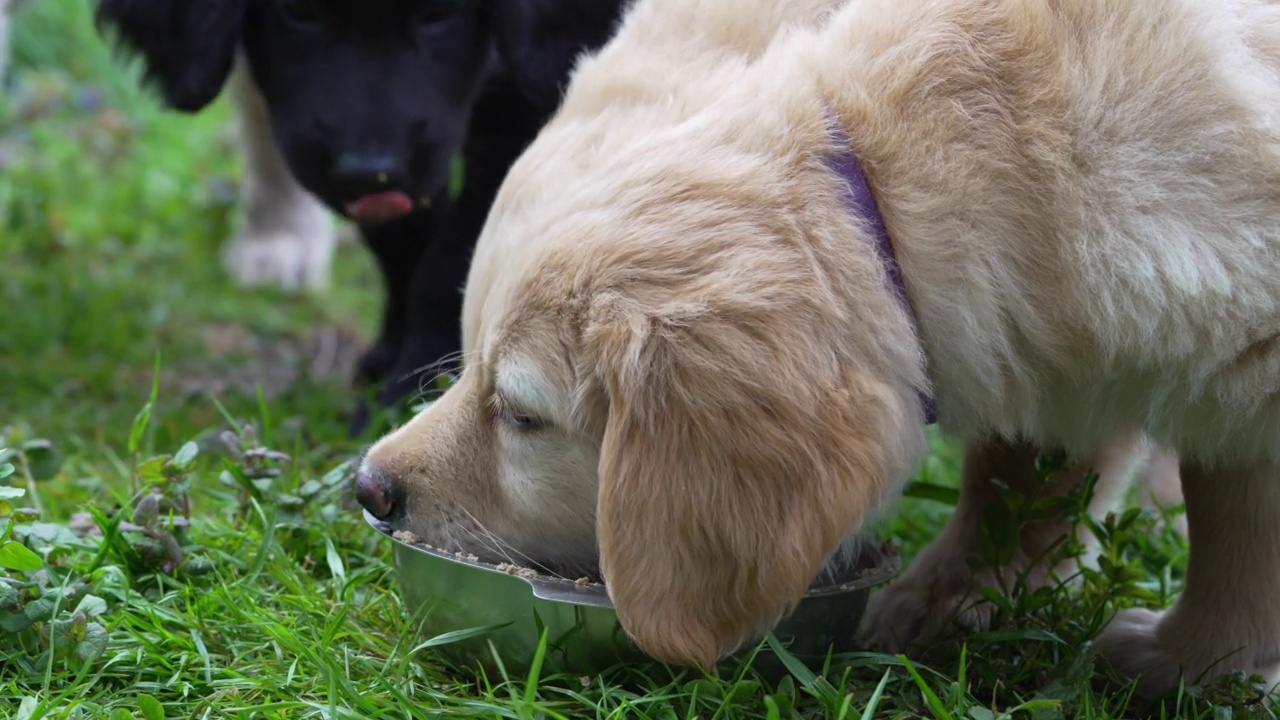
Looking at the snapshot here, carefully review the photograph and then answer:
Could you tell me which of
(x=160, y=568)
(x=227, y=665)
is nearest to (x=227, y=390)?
(x=160, y=568)

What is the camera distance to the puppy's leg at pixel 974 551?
243 centimetres

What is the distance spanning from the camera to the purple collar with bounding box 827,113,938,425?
1856mm

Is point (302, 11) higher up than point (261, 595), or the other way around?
point (302, 11)

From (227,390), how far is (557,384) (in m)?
2.11

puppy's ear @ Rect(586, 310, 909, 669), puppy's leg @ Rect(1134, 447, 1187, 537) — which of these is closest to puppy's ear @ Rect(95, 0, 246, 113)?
puppy's ear @ Rect(586, 310, 909, 669)

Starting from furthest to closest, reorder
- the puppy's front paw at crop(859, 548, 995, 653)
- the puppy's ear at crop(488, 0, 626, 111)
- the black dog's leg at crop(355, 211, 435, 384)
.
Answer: the black dog's leg at crop(355, 211, 435, 384) → the puppy's ear at crop(488, 0, 626, 111) → the puppy's front paw at crop(859, 548, 995, 653)

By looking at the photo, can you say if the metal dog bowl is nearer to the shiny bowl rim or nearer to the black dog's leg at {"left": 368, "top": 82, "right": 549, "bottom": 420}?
the shiny bowl rim

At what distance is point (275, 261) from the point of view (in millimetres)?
5211

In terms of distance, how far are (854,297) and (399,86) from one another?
1.68 m

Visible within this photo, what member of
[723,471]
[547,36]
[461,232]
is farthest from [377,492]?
[547,36]

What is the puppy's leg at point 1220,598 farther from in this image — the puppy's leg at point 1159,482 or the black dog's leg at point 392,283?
the black dog's leg at point 392,283

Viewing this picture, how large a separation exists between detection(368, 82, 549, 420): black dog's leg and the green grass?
278mm

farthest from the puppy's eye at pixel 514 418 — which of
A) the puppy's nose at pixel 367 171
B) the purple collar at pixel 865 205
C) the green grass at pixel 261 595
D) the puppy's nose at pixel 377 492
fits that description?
the puppy's nose at pixel 367 171

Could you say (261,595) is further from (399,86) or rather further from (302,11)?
(302,11)
